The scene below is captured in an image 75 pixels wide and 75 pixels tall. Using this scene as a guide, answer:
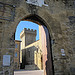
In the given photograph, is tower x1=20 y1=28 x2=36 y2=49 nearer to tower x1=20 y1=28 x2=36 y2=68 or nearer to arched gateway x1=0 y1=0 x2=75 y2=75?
tower x1=20 y1=28 x2=36 y2=68

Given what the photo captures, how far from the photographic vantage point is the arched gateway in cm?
448

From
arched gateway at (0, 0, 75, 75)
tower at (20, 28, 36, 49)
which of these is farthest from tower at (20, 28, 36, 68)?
arched gateway at (0, 0, 75, 75)

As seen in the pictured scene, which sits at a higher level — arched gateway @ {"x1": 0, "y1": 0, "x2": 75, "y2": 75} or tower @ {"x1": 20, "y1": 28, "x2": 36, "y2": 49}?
tower @ {"x1": 20, "y1": 28, "x2": 36, "y2": 49}

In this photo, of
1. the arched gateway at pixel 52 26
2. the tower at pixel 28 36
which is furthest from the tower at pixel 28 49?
the arched gateway at pixel 52 26

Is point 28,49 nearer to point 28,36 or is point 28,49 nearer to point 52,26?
point 28,36

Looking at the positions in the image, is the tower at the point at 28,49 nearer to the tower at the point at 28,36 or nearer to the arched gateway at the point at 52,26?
the tower at the point at 28,36

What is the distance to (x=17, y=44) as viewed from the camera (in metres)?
25.1

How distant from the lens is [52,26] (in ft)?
17.9

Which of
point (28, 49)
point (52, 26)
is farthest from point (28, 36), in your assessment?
point (52, 26)

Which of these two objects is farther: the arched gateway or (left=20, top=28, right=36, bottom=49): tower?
(left=20, top=28, right=36, bottom=49): tower

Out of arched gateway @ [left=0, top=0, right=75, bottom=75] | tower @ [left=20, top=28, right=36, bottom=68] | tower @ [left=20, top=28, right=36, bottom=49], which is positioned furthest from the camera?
tower @ [left=20, top=28, right=36, bottom=49]

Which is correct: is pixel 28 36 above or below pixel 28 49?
above

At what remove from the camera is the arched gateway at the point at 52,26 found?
4.48 meters

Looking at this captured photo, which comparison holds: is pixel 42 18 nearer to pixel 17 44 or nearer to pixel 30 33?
pixel 17 44
